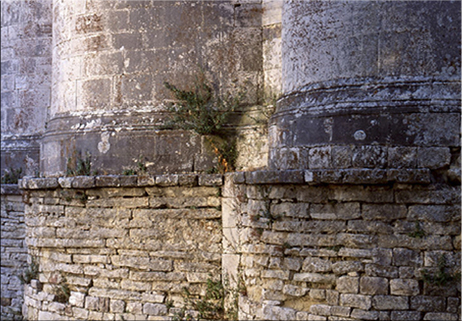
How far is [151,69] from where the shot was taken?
655 cm

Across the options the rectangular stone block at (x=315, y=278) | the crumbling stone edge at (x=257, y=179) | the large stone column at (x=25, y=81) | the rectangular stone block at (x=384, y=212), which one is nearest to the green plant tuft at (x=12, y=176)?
the large stone column at (x=25, y=81)

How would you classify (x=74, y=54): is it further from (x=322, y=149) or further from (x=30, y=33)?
(x=322, y=149)

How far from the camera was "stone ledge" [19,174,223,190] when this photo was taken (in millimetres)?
6012

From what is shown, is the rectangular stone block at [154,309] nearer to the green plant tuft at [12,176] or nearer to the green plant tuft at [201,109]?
the green plant tuft at [201,109]

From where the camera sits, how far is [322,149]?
494 centimetres

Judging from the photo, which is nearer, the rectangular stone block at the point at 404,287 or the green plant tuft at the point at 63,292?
the rectangular stone block at the point at 404,287

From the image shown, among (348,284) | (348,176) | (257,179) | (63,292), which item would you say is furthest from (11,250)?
(348,176)

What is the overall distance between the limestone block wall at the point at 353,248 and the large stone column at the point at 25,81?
496 centimetres

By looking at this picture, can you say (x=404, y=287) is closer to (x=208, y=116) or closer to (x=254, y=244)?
(x=254, y=244)

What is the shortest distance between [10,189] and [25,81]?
1.53 m

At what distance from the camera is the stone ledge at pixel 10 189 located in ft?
29.3

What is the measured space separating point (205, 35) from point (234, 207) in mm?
1796

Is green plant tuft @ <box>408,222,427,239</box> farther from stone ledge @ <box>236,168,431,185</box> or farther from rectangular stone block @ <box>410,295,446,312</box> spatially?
rectangular stone block @ <box>410,295,446,312</box>

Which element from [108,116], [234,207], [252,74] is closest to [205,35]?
[252,74]
